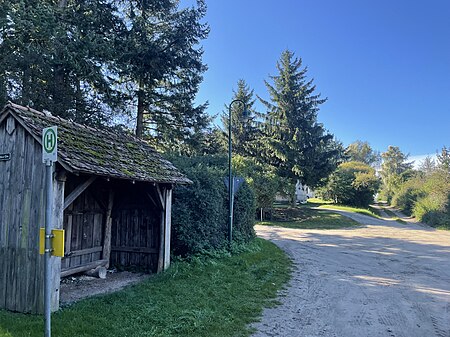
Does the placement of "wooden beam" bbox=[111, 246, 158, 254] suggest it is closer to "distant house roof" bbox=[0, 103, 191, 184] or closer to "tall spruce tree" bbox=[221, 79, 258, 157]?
"distant house roof" bbox=[0, 103, 191, 184]

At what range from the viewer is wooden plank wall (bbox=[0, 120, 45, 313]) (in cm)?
577

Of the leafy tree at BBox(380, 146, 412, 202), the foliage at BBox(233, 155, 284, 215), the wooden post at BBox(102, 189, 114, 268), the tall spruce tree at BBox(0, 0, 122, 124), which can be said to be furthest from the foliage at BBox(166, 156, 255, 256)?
the leafy tree at BBox(380, 146, 412, 202)

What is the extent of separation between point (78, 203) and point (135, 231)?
189 centimetres

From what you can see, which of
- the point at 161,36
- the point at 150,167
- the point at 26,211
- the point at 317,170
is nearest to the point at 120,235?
the point at 150,167

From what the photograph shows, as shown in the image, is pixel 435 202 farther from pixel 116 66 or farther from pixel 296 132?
pixel 116 66

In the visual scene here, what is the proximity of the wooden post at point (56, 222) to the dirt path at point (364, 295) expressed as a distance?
3404mm

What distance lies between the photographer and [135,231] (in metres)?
9.61

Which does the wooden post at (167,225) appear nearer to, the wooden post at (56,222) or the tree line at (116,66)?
the wooden post at (56,222)

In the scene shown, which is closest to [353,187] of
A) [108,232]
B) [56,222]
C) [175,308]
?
[108,232]

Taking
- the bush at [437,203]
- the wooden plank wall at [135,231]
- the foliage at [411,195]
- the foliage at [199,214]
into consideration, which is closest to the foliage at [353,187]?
the foliage at [411,195]

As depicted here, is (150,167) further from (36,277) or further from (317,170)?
(317,170)

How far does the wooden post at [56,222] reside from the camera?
5.70 meters

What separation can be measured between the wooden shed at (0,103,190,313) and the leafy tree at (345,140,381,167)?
8043 cm

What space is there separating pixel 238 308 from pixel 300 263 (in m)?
5.92
